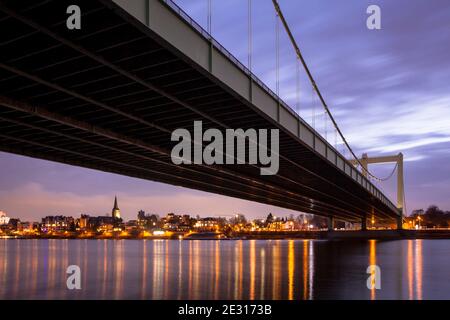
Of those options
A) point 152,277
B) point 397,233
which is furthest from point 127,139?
point 397,233

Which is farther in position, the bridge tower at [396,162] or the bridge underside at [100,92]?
the bridge tower at [396,162]

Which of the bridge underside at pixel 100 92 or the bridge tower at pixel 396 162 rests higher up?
the bridge tower at pixel 396 162

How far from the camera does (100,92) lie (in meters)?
26.4

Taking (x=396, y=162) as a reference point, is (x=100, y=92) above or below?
below

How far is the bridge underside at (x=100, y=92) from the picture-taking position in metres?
18.3

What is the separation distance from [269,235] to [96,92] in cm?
17218

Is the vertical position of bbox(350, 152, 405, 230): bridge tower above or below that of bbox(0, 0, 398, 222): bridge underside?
above

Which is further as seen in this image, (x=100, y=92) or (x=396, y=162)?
(x=396, y=162)

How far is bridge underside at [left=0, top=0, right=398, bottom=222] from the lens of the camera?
60.0ft


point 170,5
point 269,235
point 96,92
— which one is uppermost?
point 170,5

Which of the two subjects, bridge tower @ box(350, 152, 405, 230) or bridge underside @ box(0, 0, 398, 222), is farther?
bridge tower @ box(350, 152, 405, 230)

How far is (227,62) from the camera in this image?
987 inches
